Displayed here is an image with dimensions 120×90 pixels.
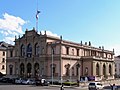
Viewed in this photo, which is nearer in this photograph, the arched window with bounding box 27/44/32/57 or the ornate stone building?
the ornate stone building

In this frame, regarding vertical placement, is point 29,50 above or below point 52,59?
above

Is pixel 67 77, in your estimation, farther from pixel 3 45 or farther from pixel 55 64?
pixel 3 45

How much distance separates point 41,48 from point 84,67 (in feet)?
50.2

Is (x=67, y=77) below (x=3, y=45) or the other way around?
below

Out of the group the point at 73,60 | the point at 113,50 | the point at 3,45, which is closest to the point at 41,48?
the point at 73,60

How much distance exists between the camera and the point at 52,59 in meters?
78.2

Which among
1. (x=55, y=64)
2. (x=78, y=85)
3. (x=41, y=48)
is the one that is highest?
(x=41, y=48)

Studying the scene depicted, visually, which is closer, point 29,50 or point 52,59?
point 52,59

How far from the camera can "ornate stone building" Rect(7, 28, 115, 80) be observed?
79.0m

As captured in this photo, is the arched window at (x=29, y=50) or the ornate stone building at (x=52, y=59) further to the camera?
the arched window at (x=29, y=50)

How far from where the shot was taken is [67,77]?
7975 centimetres

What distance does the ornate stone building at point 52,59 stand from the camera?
259 feet

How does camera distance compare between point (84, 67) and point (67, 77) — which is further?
point (84, 67)

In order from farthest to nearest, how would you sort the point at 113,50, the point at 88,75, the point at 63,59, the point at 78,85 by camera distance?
the point at 113,50
the point at 88,75
the point at 63,59
the point at 78,85
